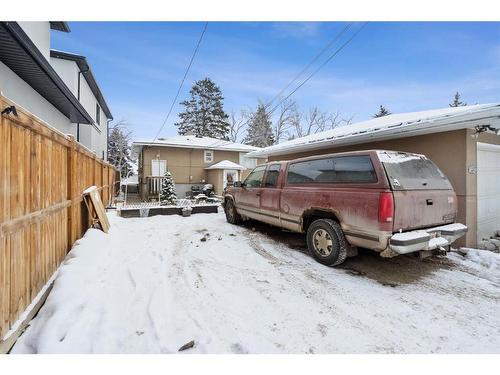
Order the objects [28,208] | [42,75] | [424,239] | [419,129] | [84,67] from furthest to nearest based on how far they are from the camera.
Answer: [84,67]
[42,75]
[419,129]
[424,239]
[28,208]

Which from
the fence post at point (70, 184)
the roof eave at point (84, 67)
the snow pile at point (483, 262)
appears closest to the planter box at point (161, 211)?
the fence post at point (70, 184)

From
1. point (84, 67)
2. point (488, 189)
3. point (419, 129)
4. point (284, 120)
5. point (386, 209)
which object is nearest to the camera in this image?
point (386, 209)

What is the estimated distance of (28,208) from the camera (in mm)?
2441

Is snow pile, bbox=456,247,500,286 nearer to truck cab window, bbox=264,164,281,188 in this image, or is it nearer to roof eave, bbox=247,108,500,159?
roof eave, bbox=247,108,500,159

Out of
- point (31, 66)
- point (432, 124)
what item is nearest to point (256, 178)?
point (432, 124)

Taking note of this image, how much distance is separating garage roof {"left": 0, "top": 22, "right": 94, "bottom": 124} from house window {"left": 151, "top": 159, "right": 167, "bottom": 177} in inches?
389

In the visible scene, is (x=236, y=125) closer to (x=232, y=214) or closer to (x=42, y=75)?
(x=232, y=214)

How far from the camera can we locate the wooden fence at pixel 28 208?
1992 millimetres

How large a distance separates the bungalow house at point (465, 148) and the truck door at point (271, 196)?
232 centimetres

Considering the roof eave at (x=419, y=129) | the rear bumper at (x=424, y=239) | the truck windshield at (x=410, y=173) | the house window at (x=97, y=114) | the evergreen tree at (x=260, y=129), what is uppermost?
the evergreen tree at (x=260, y=129)

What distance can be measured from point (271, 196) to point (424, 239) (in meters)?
3.06

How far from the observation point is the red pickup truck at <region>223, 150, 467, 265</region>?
11.1 feet

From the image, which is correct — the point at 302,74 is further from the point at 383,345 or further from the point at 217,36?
the point at 383,345

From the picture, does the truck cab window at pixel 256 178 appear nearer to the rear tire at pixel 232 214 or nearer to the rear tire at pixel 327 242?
the rear tire at pixel 232 214
